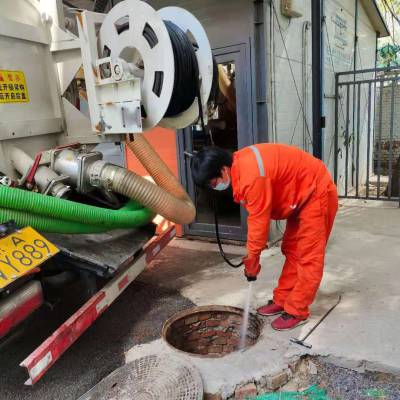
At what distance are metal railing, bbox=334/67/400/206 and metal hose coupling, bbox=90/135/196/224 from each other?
13.8 ft

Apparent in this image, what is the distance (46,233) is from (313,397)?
2.14m

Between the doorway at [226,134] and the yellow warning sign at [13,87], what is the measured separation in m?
1.60

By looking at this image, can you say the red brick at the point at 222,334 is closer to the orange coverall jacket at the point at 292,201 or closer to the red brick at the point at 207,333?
the red brick at the point at 207,333

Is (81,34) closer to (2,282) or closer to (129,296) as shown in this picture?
(2,282)

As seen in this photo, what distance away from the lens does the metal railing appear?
6.57 metres

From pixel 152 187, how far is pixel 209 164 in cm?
71

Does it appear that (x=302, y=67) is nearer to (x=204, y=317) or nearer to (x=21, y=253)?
(x=204, y=317)

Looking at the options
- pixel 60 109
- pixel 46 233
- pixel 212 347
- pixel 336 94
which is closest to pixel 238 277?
pixel 212 347

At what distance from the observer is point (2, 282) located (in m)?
2.06

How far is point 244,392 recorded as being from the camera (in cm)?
244

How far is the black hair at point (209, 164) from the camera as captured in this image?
8.64 ft

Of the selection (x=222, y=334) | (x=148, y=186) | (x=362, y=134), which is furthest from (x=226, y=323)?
(x=362, y=134)

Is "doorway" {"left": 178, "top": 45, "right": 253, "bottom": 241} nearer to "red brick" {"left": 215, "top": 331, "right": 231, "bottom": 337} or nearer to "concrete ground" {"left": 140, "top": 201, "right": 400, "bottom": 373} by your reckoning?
"concrete ground" {"left": 140, "top": 201, "right": 400, "bottom": 373}

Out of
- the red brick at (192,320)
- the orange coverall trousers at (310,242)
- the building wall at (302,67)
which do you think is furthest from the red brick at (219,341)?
the building wall at (302,67)
